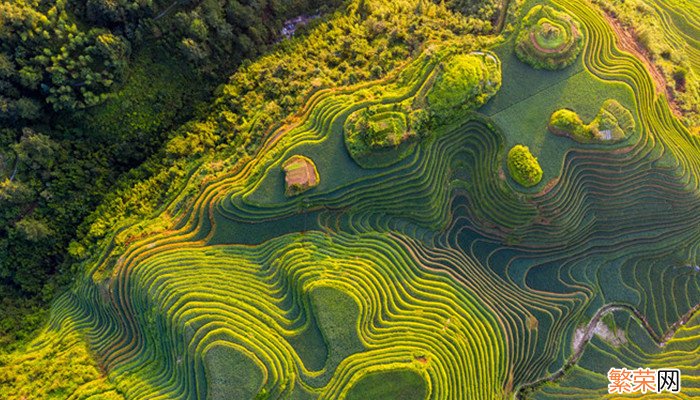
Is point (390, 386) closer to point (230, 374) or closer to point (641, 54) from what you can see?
point (230, 374)

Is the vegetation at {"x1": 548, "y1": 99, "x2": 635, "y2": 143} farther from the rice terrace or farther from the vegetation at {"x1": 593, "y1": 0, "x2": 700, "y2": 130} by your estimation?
the vegetation at {"x1": 593, "y1": 0, "x2": 700, "y2": 130}

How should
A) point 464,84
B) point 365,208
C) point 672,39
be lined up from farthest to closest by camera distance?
1. point 672,39
2. point 365,208
3. point 464,84

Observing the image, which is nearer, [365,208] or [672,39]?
[365,208]

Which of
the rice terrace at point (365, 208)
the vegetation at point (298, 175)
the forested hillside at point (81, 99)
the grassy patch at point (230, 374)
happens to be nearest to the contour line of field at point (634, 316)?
the rice terrace at point (365, 208)

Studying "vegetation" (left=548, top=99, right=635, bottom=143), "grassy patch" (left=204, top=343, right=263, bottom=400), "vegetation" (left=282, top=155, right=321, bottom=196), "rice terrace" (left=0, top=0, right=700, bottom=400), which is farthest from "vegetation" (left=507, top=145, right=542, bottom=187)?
"grassy patch" (left=204, top=343, right=263, bottom=400)

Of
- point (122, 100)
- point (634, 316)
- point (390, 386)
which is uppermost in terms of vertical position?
point (122, 100)

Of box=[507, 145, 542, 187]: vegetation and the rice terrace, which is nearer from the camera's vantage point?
the rice terrace

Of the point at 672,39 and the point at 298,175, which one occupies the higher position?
the point at 672,39

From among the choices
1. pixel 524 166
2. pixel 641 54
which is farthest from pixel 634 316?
pixel 641 54
